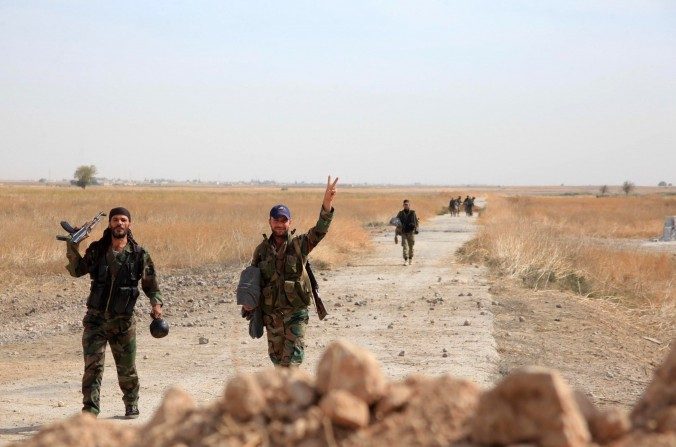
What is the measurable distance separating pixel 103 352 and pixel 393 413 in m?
4.15

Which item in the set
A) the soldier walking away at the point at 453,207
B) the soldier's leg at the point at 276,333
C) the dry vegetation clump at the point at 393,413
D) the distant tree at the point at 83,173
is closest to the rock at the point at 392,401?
the dry vegetation clump at the point at 393,413

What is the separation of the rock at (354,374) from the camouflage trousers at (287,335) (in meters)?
3.42

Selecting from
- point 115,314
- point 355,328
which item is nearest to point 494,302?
point 355,328

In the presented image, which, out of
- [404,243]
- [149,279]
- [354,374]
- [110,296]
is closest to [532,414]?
[354,374]

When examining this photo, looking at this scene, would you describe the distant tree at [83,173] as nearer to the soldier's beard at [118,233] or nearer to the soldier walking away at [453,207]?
the soldier walking away at [453,207]

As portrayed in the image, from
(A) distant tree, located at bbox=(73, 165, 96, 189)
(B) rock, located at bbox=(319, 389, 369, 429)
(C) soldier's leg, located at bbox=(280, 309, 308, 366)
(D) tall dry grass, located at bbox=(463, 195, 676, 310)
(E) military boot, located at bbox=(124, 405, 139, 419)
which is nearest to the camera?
(B) rock, located at bbox=(319, 389, 369, 429)

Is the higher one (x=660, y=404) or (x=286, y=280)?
(x=660, y=404)

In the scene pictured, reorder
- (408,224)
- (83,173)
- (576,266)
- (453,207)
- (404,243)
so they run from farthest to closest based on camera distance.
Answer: (83,173)
(453,207)
(404,243)
(408,224)
(576,266)

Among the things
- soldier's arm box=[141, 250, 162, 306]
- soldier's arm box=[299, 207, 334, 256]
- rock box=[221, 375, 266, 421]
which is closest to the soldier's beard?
soldier's arm box=[141, 250, 162, 306]

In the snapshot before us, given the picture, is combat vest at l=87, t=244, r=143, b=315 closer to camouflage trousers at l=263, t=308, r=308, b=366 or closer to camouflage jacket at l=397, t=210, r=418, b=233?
camouflage trousers at l=263, t=308, r=308, b=366

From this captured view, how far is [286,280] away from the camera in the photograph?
20.1ft

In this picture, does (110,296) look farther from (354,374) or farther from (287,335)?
(354,374)

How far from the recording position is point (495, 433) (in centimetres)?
239

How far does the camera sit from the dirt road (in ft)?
24.8
